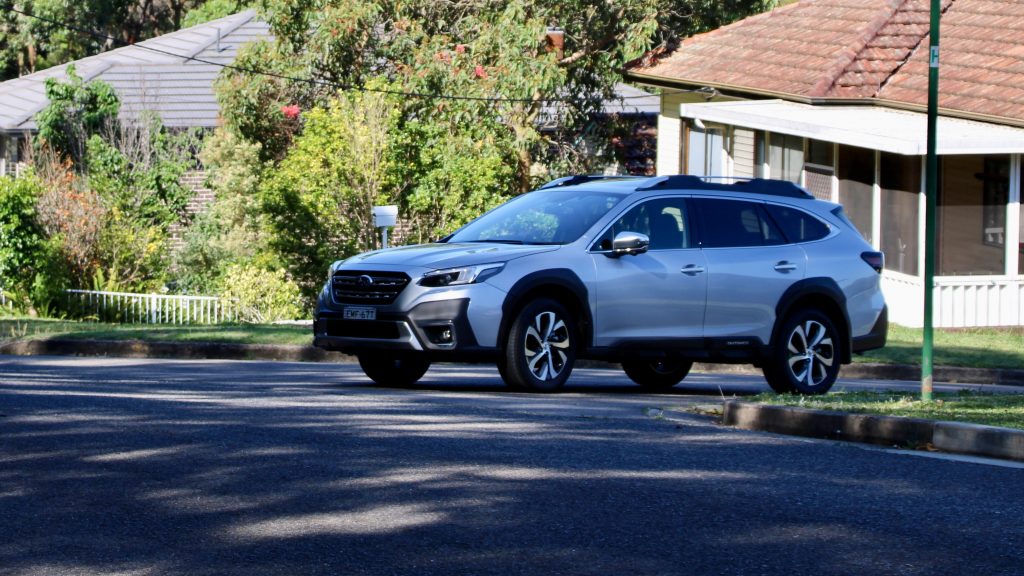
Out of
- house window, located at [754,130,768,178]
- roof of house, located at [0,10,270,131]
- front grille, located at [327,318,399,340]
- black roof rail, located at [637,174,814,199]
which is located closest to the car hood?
front grille, located at [327,318,399,340]

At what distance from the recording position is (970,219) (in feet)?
76.8

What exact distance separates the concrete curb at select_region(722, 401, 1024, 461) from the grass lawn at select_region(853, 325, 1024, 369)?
25.0ft

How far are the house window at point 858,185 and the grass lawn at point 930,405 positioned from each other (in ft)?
40.5

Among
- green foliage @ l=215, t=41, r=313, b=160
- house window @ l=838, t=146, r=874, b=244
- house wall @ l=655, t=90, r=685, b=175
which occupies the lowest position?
house window @ l=838, t=146, r=874, b=244

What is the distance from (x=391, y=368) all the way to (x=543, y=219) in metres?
1.86

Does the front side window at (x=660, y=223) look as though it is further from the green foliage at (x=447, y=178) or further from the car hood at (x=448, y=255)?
the green foliage at (x=447, y=178)

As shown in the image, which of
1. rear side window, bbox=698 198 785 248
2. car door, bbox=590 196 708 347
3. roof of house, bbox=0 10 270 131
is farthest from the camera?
roof of house, bbox=0 10 270 131

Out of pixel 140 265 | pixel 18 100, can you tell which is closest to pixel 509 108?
pixel 140 265

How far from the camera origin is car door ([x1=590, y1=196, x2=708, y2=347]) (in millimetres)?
13008

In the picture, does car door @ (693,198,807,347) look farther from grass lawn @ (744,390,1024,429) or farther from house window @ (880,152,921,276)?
house window @ (880,152,921,276)

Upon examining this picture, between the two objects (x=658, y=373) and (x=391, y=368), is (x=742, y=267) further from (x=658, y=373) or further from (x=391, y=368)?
(x=391, y=368)

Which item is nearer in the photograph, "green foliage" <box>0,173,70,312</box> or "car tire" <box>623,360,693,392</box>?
"car tire" <box>623,360,693,392</box>

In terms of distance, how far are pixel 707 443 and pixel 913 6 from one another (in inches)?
800

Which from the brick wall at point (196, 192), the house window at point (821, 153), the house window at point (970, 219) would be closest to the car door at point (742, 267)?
the house window at point (970, 219)
